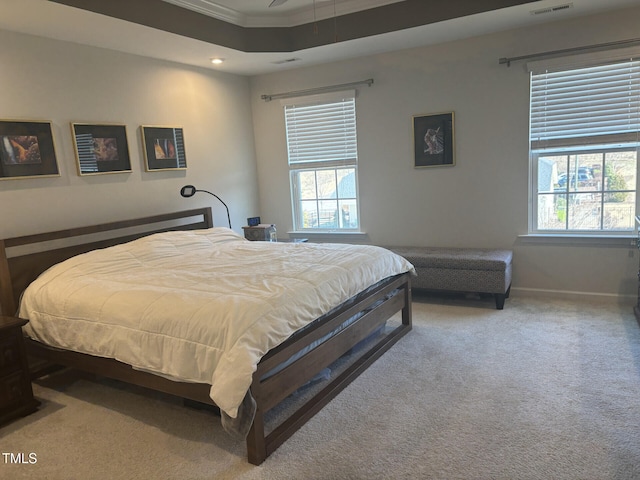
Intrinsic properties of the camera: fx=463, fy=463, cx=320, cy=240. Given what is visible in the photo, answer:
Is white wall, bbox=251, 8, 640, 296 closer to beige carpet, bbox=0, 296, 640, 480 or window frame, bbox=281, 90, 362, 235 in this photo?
window frame, bbox=281, 90, 362, 235

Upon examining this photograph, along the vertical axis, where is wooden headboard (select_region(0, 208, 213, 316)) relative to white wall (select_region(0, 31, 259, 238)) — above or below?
below

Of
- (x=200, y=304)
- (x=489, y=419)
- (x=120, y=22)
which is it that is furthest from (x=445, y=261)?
(x=120, y=22)

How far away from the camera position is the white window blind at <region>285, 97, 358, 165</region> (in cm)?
506

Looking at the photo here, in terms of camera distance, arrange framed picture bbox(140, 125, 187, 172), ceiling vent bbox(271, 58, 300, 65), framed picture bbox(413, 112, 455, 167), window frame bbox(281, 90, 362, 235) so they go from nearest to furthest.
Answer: framed picture bbox(140, 125, 187, 172) → framed picture bbox(413, 112, 455, 167) → ceiling vent bbox(271, 58, 300, 65) → window frame bbox(281, 90, 362, 235)

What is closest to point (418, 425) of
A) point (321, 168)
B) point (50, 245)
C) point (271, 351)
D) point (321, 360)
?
point (321, 360)

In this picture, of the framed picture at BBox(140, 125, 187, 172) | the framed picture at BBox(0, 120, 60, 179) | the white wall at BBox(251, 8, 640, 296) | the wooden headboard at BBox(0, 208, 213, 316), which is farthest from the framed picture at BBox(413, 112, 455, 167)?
the framed picture at BBox(0, 120, 60, 179)

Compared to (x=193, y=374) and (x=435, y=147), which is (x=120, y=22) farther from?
(x=435, y=147)

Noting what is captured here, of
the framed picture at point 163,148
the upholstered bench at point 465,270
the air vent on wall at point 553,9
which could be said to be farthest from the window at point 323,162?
the air vent on wall at point 553,9

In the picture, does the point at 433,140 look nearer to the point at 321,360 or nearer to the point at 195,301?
the point at 321,360

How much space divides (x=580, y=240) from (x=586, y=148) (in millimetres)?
813

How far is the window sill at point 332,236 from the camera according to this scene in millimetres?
5219

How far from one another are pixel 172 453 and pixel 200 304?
2.45 feet

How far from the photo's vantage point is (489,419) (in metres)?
2.42

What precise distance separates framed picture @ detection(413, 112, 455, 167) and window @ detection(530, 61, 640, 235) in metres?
0.74
